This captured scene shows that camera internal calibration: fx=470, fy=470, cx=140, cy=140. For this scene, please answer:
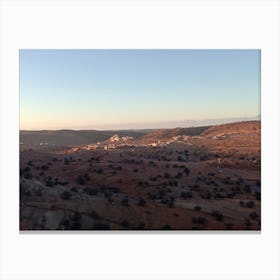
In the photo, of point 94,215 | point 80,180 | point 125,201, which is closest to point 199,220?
point 125,201

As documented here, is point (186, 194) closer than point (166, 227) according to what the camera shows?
No

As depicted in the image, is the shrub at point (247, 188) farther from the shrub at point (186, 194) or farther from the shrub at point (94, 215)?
the shrub at point (94, 215)

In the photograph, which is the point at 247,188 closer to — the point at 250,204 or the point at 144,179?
the point at 250,204

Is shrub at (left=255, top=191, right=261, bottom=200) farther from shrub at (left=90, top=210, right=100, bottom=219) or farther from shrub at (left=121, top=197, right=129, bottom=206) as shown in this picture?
shrub at (left=90, top=210, right=100, bottom=219)
